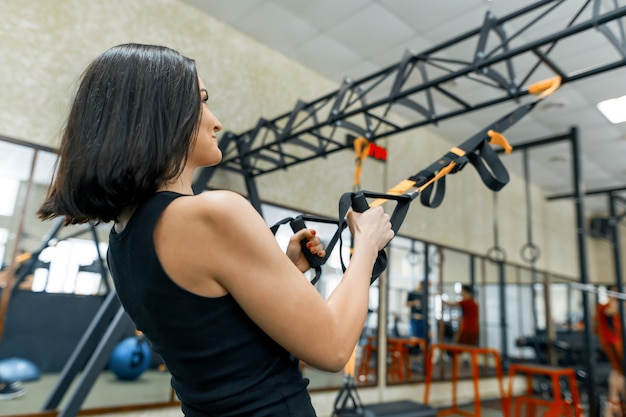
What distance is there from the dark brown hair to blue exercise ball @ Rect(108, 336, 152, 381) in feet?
9.55

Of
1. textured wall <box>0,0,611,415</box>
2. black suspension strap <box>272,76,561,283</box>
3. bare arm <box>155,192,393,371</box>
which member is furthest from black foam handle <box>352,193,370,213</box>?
textured wall <box>0,0,611,415</box>

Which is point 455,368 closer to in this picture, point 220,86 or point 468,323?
point 468,323

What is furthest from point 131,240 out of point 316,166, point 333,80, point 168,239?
point 333,80

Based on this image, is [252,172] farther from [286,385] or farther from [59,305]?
[286,385]

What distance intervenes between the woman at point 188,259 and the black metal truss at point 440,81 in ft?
6.85

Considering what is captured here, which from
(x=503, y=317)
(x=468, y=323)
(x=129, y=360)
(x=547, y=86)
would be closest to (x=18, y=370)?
(x=129, y=360)

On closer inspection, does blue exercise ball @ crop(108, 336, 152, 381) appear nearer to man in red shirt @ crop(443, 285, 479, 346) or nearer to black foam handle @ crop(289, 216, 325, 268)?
black foam handle @ crop(289, 216, 325, 268)

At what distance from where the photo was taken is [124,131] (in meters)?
0.65

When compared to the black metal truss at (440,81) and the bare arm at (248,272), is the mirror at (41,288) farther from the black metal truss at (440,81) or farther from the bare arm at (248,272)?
the bare arm at (248,272)

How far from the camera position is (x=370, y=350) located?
15.9 ft

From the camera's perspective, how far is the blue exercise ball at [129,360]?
3246 mm

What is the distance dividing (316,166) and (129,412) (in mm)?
2802

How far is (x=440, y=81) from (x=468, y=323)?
160 inches

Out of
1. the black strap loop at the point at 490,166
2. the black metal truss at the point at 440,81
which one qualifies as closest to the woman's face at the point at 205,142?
the black strap loop at the point at 490,166
